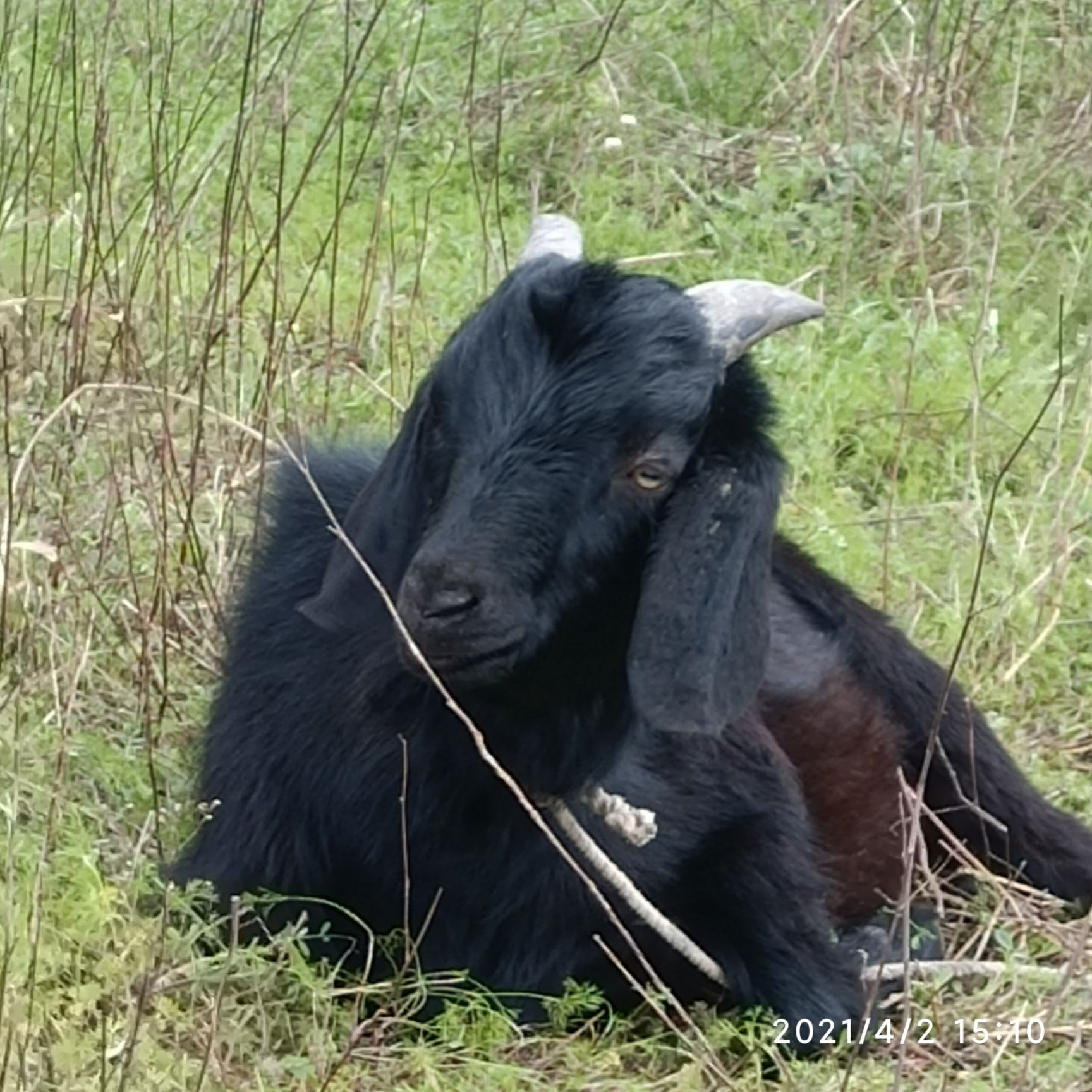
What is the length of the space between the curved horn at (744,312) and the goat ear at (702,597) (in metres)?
0.20

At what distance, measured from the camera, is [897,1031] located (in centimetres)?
460

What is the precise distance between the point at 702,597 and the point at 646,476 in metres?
0.23

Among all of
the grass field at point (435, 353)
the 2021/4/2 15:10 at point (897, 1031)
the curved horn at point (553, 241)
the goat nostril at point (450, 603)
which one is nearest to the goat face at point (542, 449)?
the goat nostril at point (450, 603)

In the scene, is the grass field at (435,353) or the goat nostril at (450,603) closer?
the goat nostril at (450,603)

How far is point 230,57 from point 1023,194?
2677 millimetres

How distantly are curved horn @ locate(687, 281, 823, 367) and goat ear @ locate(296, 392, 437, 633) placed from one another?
0.55 m

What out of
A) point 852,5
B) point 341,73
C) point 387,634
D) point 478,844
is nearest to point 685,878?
point 478,844

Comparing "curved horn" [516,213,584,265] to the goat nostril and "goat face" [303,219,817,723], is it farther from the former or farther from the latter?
the goat nostril

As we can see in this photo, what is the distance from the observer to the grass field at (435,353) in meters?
4.30

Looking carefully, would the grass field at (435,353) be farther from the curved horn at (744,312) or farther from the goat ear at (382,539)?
the curved horn at (744,312)

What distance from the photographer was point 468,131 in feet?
23.9

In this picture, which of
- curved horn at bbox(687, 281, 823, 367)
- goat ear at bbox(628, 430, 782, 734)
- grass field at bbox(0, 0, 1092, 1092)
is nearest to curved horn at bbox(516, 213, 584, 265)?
curved horn at bbox(687, 281, 823, 367)

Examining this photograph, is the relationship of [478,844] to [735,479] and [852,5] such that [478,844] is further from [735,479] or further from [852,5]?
[852,5]

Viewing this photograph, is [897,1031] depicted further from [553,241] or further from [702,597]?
[553,241]
